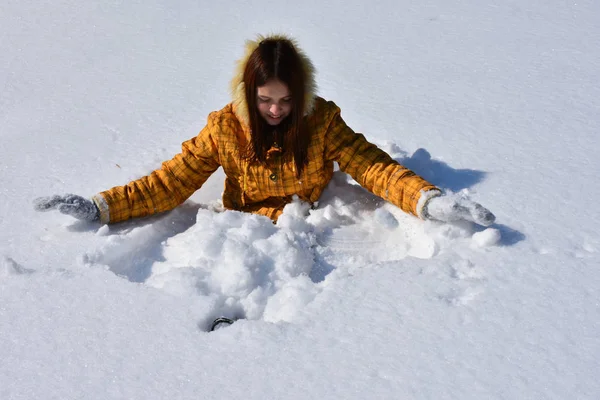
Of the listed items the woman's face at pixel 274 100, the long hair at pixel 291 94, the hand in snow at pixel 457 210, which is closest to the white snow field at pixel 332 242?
the hand in snow at pixel 457 210

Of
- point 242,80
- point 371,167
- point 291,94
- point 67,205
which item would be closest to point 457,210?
point 371,167

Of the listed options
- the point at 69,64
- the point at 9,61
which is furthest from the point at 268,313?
the point at 9,61

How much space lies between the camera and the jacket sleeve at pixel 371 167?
6.63ft

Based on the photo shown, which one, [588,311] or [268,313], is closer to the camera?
[588,311]

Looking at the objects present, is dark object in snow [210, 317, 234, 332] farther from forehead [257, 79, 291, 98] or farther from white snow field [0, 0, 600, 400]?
forehead [257, 79, 291, 98]

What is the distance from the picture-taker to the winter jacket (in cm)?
206

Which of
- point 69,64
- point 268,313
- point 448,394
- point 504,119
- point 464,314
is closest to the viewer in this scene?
point 448,394

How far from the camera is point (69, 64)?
329 cm

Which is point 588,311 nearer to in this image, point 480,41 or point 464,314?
point 464,314

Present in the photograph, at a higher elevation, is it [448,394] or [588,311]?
[588,311]

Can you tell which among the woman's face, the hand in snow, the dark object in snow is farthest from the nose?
the dark object in snow

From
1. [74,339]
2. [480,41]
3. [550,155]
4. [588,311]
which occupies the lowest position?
[74,339]

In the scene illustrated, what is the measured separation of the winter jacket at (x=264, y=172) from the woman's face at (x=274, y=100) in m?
0.09

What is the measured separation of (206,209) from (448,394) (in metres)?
1.16
